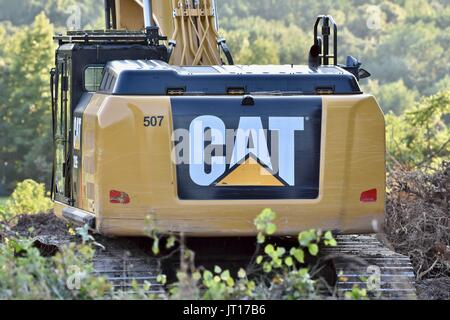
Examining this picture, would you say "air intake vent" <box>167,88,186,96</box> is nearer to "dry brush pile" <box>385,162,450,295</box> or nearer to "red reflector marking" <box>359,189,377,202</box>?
"red reflector marking" <box>359,189,377,202</box>

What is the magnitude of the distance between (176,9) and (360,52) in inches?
3763

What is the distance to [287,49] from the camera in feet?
363

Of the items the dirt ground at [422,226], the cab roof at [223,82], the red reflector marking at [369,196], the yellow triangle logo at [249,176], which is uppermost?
the cab roof at [223,82]

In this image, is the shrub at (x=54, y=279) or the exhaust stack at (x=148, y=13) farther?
the exhaust stack at (x=148, y=13)

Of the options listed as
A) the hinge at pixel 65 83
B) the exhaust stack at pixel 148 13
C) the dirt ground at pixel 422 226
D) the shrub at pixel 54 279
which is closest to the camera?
the shrub at pixel 54 279

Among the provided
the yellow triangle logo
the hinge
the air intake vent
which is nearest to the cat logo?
the yellow triangle logo

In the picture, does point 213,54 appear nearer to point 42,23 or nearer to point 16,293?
point 16,293

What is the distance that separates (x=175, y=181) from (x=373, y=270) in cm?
191

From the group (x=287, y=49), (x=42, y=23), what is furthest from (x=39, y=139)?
(x=287, y=49)

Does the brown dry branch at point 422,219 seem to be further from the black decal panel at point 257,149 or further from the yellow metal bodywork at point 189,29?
the yellow metal bodywork at point 189,29

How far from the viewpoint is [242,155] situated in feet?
41.4

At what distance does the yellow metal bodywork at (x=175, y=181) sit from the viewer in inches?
497

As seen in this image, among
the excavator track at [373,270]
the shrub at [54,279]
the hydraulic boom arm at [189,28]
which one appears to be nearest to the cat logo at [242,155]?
the excavator track at [373,270]

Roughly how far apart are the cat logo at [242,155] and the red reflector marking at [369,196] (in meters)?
0.63
